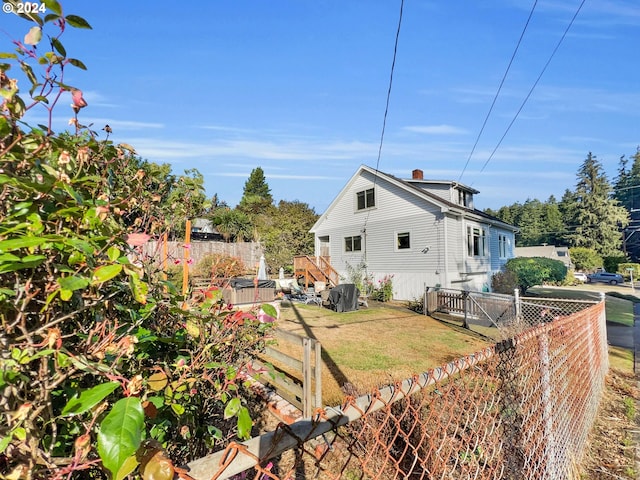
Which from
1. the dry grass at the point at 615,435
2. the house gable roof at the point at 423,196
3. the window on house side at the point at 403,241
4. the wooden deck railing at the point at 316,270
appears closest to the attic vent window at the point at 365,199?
the house gable roof at the point at 423,196

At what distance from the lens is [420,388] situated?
1.29 meters

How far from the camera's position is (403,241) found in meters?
16.2

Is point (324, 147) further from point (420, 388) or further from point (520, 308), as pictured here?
point (420, 388)

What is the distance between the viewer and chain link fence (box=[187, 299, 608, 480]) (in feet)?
2.87

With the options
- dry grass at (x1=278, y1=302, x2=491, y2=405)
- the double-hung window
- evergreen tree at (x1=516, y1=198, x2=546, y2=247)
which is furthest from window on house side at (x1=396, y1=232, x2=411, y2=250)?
evergreen tree at (x1=516, y1=198, x2=546, y2=247)

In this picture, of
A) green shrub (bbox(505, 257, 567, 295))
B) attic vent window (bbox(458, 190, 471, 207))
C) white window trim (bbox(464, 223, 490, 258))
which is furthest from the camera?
green shrub (bbox(505, 257, 567, 295))

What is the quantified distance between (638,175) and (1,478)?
94.8 meters

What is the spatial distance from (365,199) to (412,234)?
12.6 ft

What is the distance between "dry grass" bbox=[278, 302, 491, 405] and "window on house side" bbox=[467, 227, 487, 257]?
617 centimetres

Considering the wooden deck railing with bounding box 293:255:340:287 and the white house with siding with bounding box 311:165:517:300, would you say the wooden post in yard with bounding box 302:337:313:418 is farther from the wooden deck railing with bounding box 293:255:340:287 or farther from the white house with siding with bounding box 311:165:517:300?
the wooden deck railing with bounding box 293:255:340:287

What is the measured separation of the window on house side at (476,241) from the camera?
16.1 meters

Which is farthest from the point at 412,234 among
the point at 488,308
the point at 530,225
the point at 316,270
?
the point at 530,225

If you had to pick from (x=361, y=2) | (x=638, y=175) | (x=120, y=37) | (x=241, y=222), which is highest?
(x=638, y=175)

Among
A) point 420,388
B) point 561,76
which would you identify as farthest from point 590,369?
point 561,76
